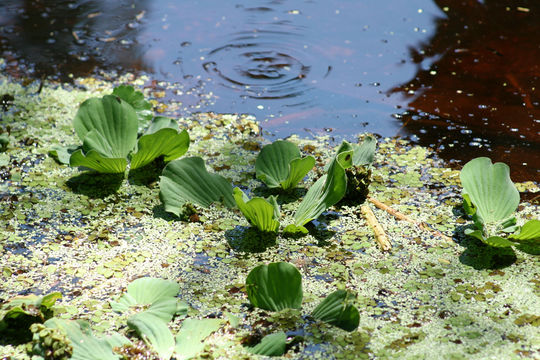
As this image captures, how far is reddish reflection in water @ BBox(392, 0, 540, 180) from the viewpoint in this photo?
2.10m

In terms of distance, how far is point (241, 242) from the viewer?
1662 millimetres

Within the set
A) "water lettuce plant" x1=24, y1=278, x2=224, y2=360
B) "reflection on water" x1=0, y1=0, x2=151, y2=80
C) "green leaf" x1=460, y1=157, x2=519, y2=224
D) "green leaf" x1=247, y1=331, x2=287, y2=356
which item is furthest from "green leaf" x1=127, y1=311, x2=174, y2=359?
"reflection on water" x1=0, y1=0, x2=151, y2=80

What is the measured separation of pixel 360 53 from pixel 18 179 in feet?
5.20

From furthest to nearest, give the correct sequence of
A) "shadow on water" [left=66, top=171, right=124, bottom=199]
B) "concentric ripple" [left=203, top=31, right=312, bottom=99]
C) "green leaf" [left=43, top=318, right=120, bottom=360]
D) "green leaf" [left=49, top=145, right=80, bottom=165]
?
"concentric ripple" [left=203, top=31, right=312, bottom=99], "green leaf" [left=49, top=145, right=80, bottom=165], "shadow on water" [left=66, top=171, right=124, bottom=199], "green leaf" [left=43, top=318, right=120, bottom=360]

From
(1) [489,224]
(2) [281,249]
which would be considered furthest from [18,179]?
(1) [489,224]

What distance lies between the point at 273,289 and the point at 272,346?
151mm

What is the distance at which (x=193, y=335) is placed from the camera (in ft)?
4.34

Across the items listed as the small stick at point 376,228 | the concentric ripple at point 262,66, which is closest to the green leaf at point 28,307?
the small stick at point 376,228

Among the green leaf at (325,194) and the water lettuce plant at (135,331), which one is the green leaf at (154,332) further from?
the green leaf at (325,194)

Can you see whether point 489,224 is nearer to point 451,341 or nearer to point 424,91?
point 451,341

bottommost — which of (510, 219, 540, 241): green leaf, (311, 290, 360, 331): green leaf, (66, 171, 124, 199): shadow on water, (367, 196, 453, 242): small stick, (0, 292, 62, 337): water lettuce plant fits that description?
(66, 171, 124, 199): shadow on water

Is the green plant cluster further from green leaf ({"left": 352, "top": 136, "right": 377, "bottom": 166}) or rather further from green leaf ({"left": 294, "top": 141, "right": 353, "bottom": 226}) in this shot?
green leaf ({"left": 352, "top": 136, "right": 377, "bottom": 166})

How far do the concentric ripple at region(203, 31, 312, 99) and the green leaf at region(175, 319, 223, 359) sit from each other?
127 centimetres

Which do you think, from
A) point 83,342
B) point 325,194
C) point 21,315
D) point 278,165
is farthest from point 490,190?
point 21,315
